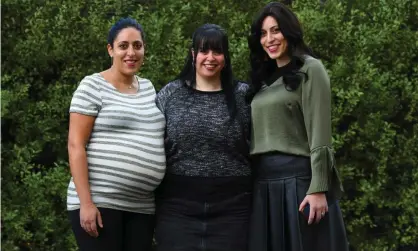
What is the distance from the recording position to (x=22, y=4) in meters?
6.12

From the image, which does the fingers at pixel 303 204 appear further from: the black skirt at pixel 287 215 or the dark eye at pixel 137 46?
the dark eye at pixel 137 46

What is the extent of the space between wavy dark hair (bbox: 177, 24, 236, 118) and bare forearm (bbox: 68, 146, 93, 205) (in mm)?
687

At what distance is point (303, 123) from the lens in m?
4.19

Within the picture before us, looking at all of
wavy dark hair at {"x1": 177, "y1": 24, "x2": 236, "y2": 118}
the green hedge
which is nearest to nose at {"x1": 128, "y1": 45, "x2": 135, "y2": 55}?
wavy dark hair at {"x1": 177, "y1": 24, "x2": 236, "y2": 118}

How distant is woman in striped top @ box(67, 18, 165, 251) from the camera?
164 inches

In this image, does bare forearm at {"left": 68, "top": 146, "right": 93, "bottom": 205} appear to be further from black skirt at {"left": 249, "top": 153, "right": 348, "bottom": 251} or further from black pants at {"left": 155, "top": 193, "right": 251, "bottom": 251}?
black skirt at {"left": 249, "top": 153, "right": 348, "bottom": 251}

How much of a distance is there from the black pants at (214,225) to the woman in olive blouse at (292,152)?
71 mm

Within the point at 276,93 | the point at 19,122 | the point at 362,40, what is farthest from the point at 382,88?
the point at 19,122

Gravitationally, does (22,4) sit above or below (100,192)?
above

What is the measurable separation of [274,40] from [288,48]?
81mm

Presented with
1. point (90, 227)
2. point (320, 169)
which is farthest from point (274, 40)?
point (90, 227)

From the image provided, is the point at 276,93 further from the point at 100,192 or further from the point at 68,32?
the point at 68,32

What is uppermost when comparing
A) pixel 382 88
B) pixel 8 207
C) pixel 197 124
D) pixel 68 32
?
pixel 68 32

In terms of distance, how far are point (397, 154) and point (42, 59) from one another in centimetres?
258
